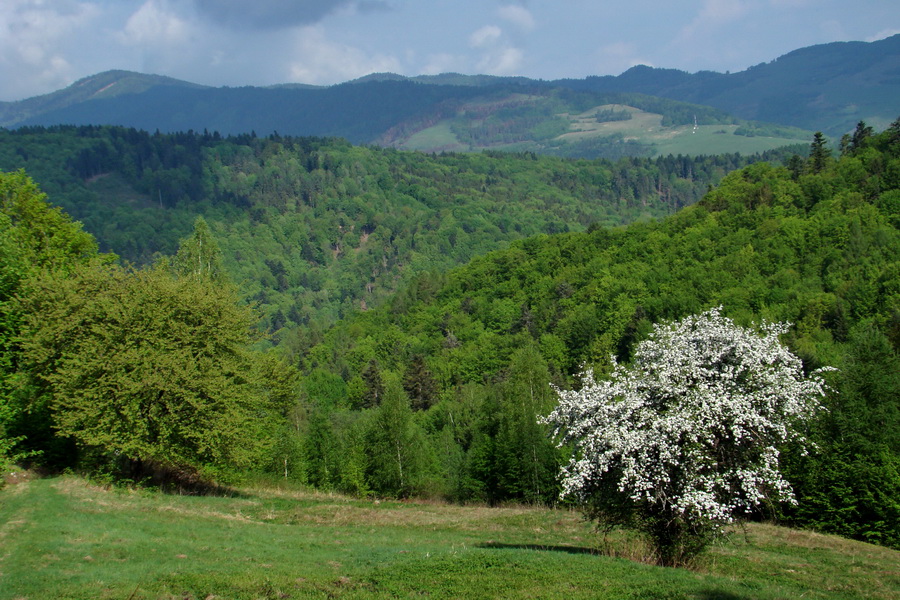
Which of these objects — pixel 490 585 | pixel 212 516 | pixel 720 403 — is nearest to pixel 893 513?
pixel 720 403

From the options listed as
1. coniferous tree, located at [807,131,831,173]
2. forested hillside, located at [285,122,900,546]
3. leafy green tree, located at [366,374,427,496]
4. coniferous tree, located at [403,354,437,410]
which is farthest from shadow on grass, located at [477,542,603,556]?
coniferous tree, located at [807,131,831,173]

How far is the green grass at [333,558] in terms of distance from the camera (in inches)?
653

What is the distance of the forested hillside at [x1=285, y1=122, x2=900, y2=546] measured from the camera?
4219cm

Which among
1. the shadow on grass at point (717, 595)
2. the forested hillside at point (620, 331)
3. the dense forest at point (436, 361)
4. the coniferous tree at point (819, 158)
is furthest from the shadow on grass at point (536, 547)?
the coniferous tree at point (819, 158)

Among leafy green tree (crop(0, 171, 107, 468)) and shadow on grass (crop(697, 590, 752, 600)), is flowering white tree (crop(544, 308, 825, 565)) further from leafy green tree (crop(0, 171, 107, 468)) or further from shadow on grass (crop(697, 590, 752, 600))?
leafy green tree (crop(0, 171, 107, 468))

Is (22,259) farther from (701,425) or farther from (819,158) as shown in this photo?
(819,158)

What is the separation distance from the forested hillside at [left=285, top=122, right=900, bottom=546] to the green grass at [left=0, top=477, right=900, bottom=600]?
7.45 metres

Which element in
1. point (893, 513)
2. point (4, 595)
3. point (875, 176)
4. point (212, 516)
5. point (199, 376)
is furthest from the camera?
point (875, 176)

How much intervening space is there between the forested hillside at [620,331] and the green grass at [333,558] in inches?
293

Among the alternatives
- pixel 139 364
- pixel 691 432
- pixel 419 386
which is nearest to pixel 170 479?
pixel 139 364

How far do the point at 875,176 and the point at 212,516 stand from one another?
12692cm

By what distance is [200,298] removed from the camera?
32.4 meters

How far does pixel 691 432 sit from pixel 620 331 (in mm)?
107938

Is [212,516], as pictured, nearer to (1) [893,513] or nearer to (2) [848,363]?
(1) [893,513]
